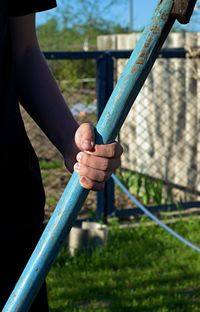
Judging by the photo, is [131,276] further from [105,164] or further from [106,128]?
[106,128]

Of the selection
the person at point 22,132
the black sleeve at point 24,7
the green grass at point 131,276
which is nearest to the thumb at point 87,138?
the person at point 22,132

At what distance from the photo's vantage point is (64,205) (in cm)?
123

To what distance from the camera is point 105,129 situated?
1.21 m

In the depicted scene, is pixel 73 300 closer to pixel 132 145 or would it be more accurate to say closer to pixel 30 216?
pixel 30 216

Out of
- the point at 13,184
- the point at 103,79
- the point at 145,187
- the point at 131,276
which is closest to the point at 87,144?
the point at 13,184

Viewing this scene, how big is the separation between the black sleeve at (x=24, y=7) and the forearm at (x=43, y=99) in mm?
89

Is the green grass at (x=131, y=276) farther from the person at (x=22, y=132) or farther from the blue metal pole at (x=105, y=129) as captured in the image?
the blue metal pole at (x=105, y=129)

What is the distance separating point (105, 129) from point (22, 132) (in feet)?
1.19

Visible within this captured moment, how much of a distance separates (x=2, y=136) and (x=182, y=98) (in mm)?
5452

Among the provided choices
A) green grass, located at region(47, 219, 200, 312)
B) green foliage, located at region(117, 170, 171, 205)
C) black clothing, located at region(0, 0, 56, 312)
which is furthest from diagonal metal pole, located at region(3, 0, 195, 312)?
green foliage, located at region(117, 170, 171, 205)

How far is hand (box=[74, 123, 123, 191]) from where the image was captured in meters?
1.25

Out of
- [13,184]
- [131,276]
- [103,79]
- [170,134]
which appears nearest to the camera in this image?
[13,184]

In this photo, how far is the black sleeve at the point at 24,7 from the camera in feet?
5.03

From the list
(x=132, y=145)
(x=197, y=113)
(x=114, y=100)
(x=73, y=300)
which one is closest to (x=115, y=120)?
(x=114, y=100)
